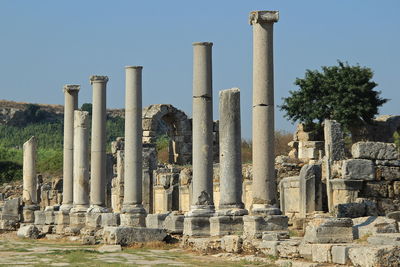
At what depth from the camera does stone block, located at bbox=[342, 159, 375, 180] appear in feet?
72.4

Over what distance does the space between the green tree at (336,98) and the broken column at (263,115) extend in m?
27.8

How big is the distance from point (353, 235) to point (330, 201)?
646 centimetres

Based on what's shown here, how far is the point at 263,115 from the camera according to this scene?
747 inches

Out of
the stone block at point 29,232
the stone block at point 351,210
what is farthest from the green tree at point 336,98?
the stone block at point 351,210

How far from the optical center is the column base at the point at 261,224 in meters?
18.5

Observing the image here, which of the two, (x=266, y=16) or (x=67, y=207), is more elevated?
(x=266, y=16)

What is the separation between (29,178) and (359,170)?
633 inches

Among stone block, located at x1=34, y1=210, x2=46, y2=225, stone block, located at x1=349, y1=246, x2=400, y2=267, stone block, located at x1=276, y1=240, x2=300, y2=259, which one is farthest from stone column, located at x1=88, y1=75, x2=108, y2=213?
stone block, located at x1=349, y1=246, x2=400, y2=267

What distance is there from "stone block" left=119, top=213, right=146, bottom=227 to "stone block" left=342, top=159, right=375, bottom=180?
602 cm

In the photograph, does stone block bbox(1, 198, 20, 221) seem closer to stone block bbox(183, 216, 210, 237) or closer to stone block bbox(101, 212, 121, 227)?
stone block bbox(101, 212, 121, 227)

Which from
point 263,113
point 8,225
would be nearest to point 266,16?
point 263,113

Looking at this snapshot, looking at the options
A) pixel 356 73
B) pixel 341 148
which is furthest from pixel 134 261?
pixel 356 73

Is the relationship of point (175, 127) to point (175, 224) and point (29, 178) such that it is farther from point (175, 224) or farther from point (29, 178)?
point (175, 224)

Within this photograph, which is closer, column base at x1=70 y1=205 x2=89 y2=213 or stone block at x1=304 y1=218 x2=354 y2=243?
stone block at x1=304 y1=218 x2=354 y2=243
